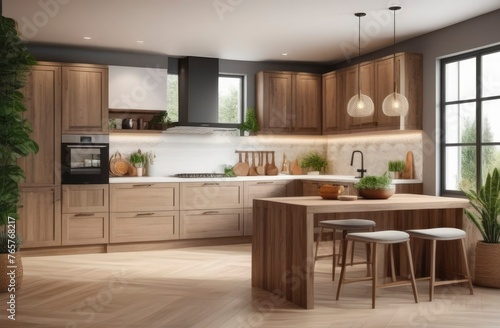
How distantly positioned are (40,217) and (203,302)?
3095 mm

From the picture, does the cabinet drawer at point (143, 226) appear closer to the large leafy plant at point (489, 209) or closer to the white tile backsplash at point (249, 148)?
the white tile backsplash at point (249, 148)

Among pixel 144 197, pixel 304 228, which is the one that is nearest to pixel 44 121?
pixel 144 197

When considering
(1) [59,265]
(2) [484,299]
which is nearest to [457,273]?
(2) [484,299]

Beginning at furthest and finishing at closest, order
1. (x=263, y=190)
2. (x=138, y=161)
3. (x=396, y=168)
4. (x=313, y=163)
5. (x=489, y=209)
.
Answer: (x=313, y=163) → (x=263, y=190) → (x=138, y=161) → (x=396, y=168) → (x=489, y=209)

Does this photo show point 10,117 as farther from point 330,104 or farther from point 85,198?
point 330,104

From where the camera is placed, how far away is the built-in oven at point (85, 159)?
6699mm

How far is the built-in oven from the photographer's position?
6.70 metres

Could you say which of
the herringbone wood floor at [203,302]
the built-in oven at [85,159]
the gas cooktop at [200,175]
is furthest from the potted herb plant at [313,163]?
the built-in oven at [85,159]

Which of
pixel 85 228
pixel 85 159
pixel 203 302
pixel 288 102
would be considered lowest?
pixel 203 302

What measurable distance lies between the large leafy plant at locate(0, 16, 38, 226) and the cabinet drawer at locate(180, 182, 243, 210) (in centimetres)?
274

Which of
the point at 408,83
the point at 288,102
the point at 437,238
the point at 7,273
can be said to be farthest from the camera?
the point at 288,102

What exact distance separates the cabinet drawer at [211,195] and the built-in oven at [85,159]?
104 cm

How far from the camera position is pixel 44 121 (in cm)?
665

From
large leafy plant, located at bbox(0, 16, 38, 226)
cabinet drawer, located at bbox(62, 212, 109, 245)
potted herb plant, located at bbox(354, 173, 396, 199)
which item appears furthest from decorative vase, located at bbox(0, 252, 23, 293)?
potted herb plant, located at bbox(354, 173, 396, 199)
